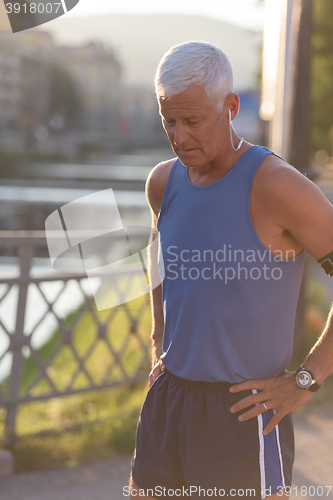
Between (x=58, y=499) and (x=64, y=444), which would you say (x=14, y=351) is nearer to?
(x=64, y=444)

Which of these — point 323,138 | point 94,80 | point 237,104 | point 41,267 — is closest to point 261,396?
point 237,104

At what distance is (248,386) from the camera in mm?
1396

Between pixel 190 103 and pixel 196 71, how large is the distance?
0.08 m

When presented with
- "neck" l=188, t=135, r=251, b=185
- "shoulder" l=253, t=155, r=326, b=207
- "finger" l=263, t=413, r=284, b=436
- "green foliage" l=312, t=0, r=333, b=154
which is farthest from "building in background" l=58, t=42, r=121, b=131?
"green foliage" l=312, t=0, r=333, b=154

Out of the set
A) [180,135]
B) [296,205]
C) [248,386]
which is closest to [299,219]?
[296,205]

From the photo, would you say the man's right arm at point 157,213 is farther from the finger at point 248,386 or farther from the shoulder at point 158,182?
the finger at point 248,386

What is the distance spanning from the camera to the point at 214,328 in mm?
1390

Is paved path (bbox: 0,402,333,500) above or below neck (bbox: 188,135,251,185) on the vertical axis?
below

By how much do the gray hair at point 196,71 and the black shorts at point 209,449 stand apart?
798mm

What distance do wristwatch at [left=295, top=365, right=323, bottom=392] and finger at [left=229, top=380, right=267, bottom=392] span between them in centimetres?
10

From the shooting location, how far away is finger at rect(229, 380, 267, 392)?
1396mm

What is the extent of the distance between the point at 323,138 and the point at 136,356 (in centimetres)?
4133

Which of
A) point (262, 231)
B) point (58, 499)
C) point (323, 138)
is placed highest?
point (262, 231)

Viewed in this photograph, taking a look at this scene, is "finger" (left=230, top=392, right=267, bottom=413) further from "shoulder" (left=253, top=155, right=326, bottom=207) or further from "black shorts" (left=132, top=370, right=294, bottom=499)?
"shoulder" (left=253, top=155, right=326, bottom=207)
